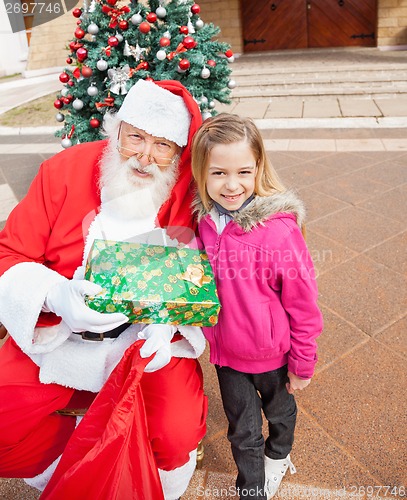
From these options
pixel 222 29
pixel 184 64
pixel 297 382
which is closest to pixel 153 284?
pixel 297 382

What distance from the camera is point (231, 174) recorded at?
1481mm

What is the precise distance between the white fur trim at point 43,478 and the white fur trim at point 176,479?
0.41 meters

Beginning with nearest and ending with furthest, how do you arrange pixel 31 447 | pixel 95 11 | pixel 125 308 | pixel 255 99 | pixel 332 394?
1. pixel 125 308
2. pixel 31 447
3. pixel 332 394
4. pixel 95 11
5. pixel 255 99

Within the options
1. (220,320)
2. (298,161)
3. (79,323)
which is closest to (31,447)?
(79,323)

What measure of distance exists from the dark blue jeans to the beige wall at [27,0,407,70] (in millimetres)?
10041

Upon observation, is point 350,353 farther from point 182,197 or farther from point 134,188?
point 134,188

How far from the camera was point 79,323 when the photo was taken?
1443 mm

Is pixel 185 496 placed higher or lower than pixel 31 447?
lower

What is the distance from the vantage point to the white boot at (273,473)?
1.79 m

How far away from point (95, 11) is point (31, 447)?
283cm

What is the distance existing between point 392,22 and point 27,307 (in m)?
12.4

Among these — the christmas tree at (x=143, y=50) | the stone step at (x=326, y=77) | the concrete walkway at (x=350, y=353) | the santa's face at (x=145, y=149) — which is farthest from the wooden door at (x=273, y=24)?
the santa's face at (x=145, y=149)

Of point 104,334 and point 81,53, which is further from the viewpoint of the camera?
point 81,53

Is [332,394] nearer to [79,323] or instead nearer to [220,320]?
[220,320]
